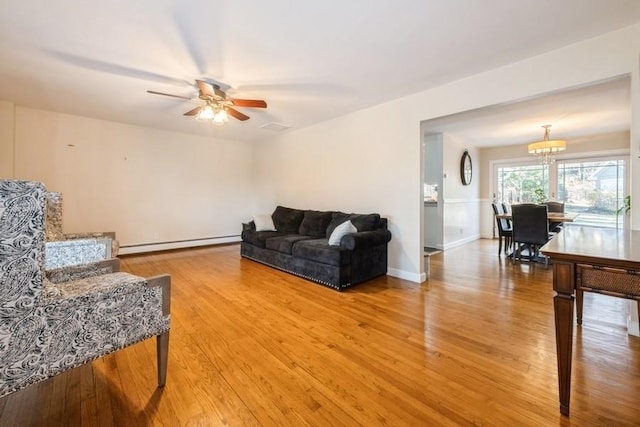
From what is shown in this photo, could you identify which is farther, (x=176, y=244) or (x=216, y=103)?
(x=176, y=244)

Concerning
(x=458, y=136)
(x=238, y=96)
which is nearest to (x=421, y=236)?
(x=238, y=96)

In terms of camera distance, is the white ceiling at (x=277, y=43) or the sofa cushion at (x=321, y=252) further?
the sofa cushion at (x=321, y=252)

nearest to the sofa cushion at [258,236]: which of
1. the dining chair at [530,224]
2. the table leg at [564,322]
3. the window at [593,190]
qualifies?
the table leg at [564,322]

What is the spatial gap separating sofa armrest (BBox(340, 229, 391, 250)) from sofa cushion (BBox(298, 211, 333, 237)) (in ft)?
3.15

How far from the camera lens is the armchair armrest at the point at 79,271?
5.65ft

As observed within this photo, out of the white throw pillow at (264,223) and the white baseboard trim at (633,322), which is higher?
the white throw pillow at (264,223)

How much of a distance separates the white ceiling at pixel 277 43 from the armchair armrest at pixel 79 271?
1866 millimetres

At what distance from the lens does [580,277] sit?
4.41ft

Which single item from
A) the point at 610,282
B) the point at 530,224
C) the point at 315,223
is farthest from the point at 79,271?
the point at 530,224

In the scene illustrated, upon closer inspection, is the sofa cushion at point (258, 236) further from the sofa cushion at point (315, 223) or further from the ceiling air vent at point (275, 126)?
the ceiling air vent at point (275, 126)

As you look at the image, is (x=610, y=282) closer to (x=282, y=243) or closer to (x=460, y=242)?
(x=282, y=243)

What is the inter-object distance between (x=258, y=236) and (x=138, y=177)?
2.83m

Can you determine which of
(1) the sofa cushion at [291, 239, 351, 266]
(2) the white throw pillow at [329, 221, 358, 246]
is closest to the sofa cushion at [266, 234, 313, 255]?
(1) the sofa cushion at [291, 239, 351, 266]

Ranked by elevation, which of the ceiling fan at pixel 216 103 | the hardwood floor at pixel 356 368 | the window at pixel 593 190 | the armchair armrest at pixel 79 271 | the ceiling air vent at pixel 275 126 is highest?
the ceiling air vent at pixel 275 126
